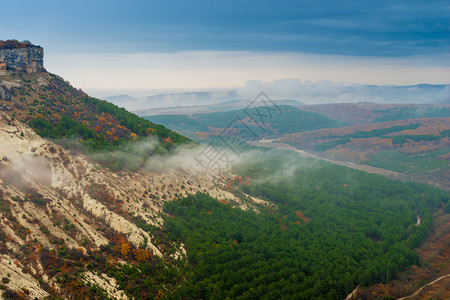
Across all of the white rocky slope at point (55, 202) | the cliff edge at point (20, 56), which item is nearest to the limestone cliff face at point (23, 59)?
the cliff edge at point (20, 56)

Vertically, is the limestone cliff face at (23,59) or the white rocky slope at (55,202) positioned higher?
the limestone cliff face at (23,59)

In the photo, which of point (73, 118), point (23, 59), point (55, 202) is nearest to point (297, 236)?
point (55, 202)

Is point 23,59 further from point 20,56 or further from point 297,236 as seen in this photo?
point 297,236

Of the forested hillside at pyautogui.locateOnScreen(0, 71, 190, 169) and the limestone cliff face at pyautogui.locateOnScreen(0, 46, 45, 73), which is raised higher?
the limestone cliff face at pyautogui.locateOnScreen(0, 46, 45, 73)

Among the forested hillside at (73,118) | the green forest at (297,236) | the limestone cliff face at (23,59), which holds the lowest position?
the green forest at (297,236)

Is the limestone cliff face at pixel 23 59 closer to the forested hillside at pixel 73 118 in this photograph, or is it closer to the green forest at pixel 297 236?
the forested hillside at pixel 73 118

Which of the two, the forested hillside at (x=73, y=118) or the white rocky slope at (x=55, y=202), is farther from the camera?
the forested hillside at (x=73, y=118)

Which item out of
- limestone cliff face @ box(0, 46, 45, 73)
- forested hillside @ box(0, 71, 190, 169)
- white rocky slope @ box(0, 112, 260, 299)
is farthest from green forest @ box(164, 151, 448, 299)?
limestone cliff face @ box(0, 46, 45, 73)

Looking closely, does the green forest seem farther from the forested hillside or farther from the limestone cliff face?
the limestone cliff face
